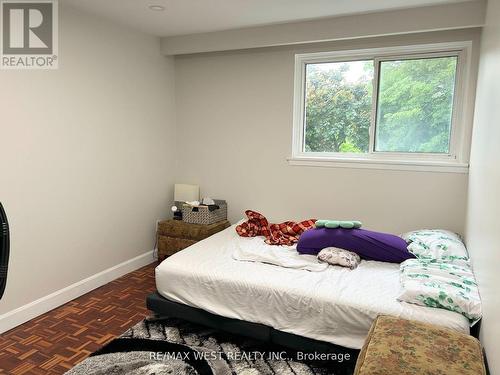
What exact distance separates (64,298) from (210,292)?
1.37 m

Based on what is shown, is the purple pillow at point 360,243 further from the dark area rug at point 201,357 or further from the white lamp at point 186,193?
the white lamp at point 186,193

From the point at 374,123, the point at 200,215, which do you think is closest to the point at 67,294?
the point at 200,215

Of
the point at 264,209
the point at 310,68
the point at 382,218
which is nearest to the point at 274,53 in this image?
the point at 310,68

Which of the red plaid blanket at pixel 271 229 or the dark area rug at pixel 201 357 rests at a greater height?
the red plaid blanket at pixel 271 229

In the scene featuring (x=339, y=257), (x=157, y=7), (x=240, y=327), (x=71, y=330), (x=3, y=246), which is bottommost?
(x=71, y=330)

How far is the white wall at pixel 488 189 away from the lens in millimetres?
1663

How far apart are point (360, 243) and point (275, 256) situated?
67 centimetres

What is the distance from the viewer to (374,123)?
11.4 feet

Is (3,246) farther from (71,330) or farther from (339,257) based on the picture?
(339,257)

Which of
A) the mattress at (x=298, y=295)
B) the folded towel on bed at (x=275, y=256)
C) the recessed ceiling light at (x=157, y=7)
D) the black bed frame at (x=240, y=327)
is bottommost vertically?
the black bed frame at (x=240, y=327)

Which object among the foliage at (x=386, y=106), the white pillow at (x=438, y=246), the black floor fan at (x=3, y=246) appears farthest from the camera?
the foliage at (x=386, y=106)

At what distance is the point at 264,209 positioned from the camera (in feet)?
13.0

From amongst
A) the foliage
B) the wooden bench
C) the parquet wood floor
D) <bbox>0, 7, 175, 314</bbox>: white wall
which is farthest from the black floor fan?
the foliage

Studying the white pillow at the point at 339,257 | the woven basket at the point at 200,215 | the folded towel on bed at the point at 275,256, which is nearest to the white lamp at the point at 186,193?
the woven basket at the point at 200,215
